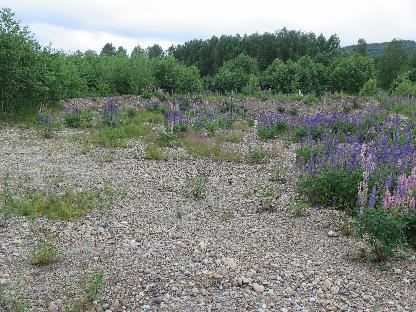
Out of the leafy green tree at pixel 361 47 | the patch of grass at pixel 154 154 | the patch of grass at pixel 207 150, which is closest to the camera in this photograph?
the patch of grass at pixel 154 154

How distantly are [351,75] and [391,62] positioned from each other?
78.5ft

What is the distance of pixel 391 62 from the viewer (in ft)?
225

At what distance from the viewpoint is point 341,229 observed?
6547 millimetres

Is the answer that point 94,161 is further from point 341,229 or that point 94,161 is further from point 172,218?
point 341,229


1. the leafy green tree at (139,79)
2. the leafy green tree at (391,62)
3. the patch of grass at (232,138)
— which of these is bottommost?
the patch of grass at (232,138)

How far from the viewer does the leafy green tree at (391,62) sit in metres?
68.0

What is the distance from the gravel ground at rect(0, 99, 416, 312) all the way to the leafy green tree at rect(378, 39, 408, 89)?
6547 cm

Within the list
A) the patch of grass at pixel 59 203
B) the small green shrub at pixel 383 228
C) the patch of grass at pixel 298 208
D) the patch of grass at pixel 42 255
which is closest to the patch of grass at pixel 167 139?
the patch of grass at pixel 59 203

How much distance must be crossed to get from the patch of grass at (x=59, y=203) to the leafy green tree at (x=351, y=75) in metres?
43.8

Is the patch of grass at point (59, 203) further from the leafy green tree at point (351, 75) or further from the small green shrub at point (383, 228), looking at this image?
the leafy green tree at point (351, 75)

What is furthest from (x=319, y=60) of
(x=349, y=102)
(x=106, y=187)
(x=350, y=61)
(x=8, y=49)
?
(x=106, y=187)

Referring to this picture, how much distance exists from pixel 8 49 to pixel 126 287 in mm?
12170

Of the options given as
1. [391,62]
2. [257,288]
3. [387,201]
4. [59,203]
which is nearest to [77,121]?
[59,203]

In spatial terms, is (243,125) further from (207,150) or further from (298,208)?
(298,208)
